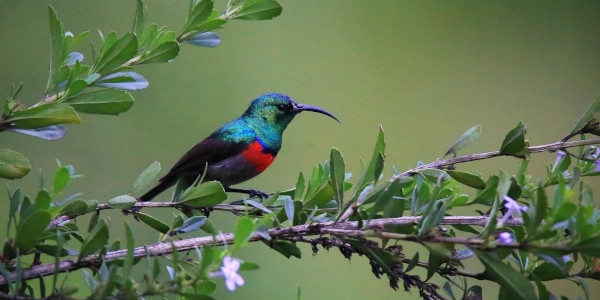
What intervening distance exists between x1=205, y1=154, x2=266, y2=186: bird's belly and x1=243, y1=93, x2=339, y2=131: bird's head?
215 millimetres

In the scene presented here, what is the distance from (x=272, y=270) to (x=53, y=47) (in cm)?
171

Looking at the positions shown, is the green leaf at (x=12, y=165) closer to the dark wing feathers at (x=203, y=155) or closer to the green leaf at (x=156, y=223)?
the green leaf at (x=156, y=223)

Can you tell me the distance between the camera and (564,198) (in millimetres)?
658

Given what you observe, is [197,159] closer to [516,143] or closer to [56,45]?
[56,45]

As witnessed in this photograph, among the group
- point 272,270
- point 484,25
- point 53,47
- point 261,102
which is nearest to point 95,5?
point 261,102

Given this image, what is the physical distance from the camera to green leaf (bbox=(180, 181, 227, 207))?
906 mm

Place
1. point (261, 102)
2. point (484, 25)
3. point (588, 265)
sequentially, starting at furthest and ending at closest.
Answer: point (484, 25) → point (261, 102) → point (588, 265)

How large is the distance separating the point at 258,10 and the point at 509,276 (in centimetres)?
58

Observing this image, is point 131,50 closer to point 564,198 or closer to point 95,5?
point 564,198

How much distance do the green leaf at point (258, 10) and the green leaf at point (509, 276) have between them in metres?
0.53

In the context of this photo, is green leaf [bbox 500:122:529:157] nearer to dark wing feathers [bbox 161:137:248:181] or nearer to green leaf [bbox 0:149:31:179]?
green leaf [bbox 0:149:31:179]

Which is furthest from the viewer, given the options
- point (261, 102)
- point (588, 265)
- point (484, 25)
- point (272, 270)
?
point (484, 25)

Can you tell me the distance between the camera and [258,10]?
3.40 feet

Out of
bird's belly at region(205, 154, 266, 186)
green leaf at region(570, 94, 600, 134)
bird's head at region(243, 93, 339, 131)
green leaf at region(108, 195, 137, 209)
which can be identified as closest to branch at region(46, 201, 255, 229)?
green leaf at region(108, 195, 137, 209)
